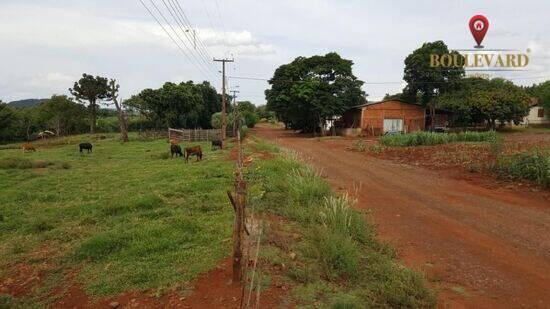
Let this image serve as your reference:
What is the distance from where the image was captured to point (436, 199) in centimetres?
1079

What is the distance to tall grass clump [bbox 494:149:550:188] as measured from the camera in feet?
38.2

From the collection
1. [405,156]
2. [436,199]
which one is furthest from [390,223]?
[405,156]

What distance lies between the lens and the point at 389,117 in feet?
139

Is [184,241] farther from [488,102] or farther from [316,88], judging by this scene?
[488,102]

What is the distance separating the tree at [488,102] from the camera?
37406 millimetres

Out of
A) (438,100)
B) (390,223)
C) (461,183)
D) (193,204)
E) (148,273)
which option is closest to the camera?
(148,273)

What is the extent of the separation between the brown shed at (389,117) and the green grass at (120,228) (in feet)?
102

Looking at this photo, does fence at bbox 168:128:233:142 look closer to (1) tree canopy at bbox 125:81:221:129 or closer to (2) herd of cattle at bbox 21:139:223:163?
(1) tree canopy at bbox 125:81:221:129

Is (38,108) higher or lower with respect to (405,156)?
higher

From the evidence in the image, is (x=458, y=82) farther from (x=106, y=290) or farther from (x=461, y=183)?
(x=106, y=290)

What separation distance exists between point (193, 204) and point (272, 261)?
160 inches

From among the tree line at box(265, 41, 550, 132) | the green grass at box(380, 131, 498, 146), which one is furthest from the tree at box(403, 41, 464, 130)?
the green grass at box(380, 131, 498, 146)

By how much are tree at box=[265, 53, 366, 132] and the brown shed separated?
1.98m

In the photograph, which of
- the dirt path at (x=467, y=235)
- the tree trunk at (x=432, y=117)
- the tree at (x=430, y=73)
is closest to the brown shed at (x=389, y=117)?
the tree trunk at (x=432, y=117)
